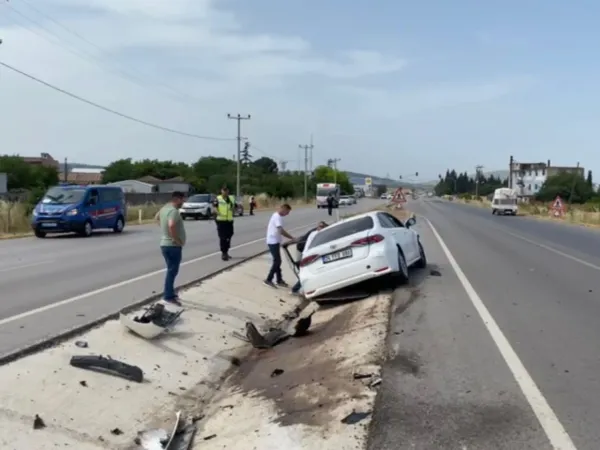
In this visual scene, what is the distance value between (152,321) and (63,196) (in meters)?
21.2

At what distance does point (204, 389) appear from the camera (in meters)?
8.19

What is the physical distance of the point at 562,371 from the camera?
764 cm

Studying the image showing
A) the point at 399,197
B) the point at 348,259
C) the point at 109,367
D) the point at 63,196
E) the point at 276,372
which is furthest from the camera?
the point at 399,197

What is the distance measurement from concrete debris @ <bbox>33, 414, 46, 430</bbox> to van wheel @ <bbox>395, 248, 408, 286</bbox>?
8371 mm

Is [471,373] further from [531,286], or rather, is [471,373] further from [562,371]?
[531,286]

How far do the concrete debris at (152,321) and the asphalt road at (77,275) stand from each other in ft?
3.13

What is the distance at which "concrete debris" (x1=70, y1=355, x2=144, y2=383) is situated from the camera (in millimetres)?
7668

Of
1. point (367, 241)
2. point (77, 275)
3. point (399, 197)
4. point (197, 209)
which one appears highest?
point (399, 197)

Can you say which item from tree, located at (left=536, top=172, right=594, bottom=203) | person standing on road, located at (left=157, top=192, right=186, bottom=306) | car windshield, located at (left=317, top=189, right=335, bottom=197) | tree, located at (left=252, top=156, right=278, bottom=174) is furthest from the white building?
person standing on road, located at (left=157, top=192, right=186, bottom=306)

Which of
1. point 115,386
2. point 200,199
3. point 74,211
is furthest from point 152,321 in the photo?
point 200,199

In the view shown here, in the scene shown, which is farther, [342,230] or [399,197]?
[399,197]

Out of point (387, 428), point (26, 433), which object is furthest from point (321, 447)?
point (26, 433)

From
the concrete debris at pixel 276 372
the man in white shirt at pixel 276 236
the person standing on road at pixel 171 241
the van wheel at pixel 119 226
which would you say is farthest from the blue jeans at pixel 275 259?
the van wheel at pixel 119 226

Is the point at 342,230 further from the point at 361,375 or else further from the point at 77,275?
the point at 361,375
